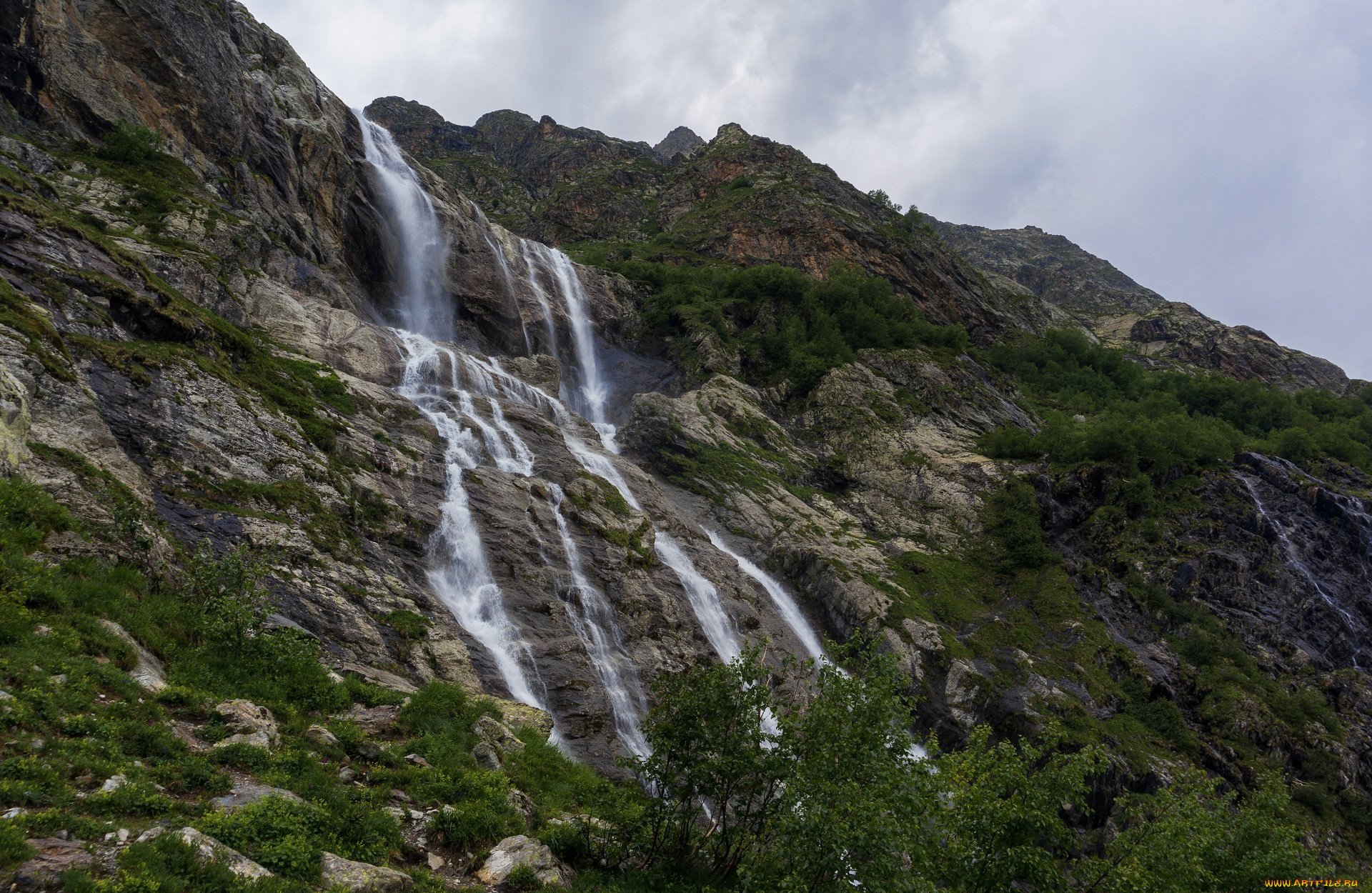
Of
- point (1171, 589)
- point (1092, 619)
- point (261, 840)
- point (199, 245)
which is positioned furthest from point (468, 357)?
point (1171, 589)

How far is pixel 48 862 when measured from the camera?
19.0 ft

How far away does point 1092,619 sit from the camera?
Answer: 40.7 meters

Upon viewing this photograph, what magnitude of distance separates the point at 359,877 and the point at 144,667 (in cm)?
581

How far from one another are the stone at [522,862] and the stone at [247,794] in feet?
9.24

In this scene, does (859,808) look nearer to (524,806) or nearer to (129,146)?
(524,806)

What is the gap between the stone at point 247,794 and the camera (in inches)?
323

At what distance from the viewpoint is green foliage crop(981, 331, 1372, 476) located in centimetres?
5212

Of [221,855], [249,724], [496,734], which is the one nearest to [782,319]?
[496,734]

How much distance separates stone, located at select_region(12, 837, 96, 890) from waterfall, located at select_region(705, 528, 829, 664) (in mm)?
30551

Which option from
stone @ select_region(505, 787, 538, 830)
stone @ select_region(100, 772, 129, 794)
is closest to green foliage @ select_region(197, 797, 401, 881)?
stone @ select_region(100, 772, 129, 794)


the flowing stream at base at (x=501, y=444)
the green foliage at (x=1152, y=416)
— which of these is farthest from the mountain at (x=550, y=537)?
the green foliage at (x=1152, y=416)

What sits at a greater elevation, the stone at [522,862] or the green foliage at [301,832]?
the green foliage at [301,832]

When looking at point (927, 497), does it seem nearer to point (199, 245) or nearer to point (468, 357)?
point (468, 357)

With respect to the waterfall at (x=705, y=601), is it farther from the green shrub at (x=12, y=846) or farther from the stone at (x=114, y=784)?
the green shrub at (x=12, y=846)
